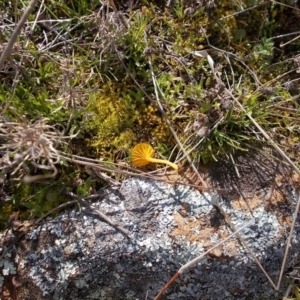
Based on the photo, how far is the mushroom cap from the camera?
250 cm

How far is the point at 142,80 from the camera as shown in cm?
268

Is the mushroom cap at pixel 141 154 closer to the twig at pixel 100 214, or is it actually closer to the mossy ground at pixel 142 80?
the mossy ground at pixel 142 80

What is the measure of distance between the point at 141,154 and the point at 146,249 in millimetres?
482

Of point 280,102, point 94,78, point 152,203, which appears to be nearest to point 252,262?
point 152,203

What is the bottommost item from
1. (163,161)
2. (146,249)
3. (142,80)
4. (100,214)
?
(146,249)

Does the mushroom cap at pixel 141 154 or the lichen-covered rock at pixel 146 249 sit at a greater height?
the mushroom cap at pixel 141 154

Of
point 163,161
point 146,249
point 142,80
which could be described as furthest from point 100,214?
point 142,80

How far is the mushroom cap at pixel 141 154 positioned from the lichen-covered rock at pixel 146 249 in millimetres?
104

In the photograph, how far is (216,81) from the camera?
2.67m

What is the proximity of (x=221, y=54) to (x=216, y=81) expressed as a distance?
18 centimetres

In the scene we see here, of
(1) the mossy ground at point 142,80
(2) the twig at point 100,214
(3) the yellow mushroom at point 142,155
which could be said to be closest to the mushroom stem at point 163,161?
(3) the yellow mushroom at point 142,155

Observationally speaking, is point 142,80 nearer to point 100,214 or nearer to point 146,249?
point 100,214

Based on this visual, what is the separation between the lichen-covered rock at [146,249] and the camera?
2414 mm

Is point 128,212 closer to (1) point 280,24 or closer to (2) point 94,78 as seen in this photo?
(2) point 94,78
